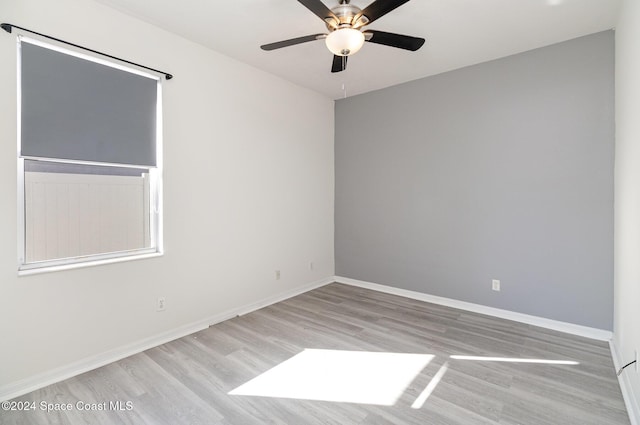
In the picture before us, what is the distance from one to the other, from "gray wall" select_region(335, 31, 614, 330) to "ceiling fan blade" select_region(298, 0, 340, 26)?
2.17 m

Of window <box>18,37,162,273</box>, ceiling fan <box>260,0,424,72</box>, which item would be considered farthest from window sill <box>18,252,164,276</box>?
ceiling fan <box>260,0,424,72</box>

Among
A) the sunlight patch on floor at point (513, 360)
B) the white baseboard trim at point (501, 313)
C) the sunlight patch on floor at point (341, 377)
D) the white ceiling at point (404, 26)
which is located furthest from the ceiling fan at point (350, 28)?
the white baseboard trim at point (501, 313)

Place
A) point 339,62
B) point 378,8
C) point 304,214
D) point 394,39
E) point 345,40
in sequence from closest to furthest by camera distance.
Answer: point 378,8 → point 345,40 → point 394,39 → point 339,62 → point 304,214

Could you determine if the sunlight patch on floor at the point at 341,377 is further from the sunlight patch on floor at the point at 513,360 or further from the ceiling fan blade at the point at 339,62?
the ceiling fan blade at the point at 339,62

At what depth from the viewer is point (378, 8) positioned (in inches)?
74.5

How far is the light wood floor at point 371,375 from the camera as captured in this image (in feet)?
5.98

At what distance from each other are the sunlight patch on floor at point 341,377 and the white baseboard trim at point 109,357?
110 cm

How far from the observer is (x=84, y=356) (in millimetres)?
2297

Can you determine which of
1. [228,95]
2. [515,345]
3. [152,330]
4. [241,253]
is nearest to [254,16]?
[228,95]

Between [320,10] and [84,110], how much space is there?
6.34 ft

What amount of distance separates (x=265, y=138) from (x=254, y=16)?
1385 mm

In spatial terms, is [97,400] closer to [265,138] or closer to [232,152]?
[232,152]

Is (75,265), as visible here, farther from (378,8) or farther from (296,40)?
(378,8)

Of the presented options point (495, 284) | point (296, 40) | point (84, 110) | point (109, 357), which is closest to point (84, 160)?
point (84, 110)
